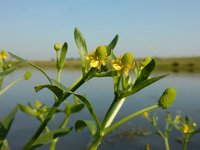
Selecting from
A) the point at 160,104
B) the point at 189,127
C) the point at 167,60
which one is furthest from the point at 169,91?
the point at 167,60

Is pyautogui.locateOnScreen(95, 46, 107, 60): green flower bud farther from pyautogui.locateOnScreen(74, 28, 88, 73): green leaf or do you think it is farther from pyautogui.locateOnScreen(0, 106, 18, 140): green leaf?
pyautogui.locateOnScreen(0, 106, 18, 140): green leaf

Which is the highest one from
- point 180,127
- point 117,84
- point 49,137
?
point 117,84

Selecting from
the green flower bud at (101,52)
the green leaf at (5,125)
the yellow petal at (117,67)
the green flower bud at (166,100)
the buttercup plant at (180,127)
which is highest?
the green flower bud at (101,52)

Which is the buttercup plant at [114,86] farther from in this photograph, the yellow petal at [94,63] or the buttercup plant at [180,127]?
the buttercup plant at [180,127]

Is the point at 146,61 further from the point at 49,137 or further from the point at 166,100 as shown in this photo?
the point at 49,137

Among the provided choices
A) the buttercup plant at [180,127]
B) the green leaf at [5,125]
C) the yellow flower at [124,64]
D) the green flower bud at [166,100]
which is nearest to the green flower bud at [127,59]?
the yellow flower at [124,64]

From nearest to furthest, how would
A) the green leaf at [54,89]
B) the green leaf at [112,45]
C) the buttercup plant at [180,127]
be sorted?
1. the green leaf at [54,89]
2. the green leaf at [112,45]
3. the buttercup plant at [180,127]

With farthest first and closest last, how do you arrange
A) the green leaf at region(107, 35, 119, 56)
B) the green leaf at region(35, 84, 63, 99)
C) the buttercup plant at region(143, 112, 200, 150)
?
the buttercup plant at region(143, 112, 200, 150) < the green leaf at region(107, 35, 119, 56) < the green leaf at region(35, 84, 63, 99)

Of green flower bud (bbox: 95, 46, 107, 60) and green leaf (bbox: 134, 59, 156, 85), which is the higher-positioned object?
green flower bud (bbox: 95, 46, 107, 60)

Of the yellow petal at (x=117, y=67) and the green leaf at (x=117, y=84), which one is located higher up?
the yellow petal at (x=117, y=67)

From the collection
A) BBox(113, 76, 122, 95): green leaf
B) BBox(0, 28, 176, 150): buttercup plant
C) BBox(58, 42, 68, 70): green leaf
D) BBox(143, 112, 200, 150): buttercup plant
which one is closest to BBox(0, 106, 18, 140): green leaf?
BBox(0, 28, 176, 150): buttercup plant

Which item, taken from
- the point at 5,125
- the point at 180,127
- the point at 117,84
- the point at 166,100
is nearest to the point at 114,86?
the point at 117,84
